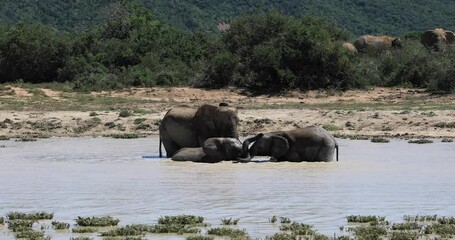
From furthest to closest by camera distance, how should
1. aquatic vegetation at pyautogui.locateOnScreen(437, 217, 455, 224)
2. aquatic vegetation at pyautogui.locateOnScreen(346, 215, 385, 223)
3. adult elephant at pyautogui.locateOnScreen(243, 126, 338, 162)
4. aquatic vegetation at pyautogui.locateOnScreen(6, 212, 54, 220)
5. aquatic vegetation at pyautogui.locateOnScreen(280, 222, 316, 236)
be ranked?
adult elephant at pyautogui.locateOnScreen(243, 126, 338, 162) < aquatic vegetation at pyautogui.locateOnScreen(6, 212, 54, 220) < aquatic vegetation at pyautogui.locateOnScreen(346, 215, 385, 223) < aquatic vegetation at pyautogui.locateOnScreen(437, 217, 455, 224) < aquatic vegetation at pyautogui.locateOnScreen(280, 222, 316, 236)

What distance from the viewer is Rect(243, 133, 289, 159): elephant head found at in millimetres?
21266

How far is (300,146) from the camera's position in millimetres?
21266

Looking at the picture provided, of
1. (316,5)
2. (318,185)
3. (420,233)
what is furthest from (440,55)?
(316,5)

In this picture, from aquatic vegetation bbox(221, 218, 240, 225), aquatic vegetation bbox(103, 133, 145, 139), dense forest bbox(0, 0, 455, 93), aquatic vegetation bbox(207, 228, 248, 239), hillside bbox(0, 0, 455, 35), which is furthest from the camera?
hillside bbox(0, 0, 455, 35)

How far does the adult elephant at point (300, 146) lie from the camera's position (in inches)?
835

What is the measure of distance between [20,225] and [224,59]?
3044 cm

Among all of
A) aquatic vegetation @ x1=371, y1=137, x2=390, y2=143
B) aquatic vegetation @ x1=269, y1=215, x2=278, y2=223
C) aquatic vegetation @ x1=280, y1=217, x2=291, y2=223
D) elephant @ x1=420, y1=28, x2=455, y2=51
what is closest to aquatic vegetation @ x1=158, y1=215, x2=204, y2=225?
aquatic vegetation @ x1=269, y1=215, x2=278, y2=223

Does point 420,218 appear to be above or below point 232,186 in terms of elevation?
above

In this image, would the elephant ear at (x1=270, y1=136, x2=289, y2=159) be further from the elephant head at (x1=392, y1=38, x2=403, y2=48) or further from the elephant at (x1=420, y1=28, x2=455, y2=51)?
the elephant at (x1=420, y1=28, x2=455, y2=51)

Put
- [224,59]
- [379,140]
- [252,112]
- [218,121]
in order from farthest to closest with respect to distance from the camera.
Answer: [224,59]
[252,112]
[379,140]
[218,121]

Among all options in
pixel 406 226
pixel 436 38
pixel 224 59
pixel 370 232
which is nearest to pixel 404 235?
pixel 370 232

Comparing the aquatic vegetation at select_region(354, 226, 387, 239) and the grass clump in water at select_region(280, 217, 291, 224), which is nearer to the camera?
the aquatic vegetation at select_region(354, 226, 387, 239)

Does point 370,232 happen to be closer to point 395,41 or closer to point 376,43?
point 376,43

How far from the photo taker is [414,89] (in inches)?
1590
